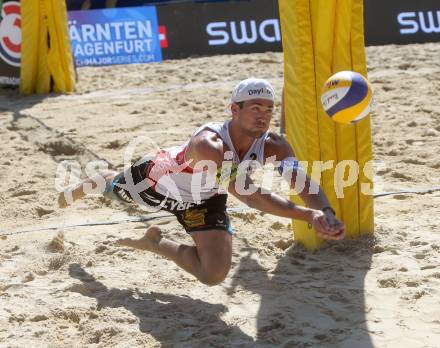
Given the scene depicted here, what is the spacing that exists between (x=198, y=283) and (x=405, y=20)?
8198 mm

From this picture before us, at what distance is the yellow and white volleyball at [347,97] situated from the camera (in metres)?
4.00

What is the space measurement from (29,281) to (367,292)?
1.79 meters

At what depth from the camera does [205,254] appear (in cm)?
420

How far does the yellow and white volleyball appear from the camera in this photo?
4004mm

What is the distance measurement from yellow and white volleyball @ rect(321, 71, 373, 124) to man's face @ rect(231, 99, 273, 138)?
0.30 m

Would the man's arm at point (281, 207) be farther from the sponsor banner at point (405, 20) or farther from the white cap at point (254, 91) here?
the sponsor banner at point (405, 20)

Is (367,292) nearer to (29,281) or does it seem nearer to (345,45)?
(345,45)

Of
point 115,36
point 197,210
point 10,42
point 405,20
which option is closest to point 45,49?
point 10,42

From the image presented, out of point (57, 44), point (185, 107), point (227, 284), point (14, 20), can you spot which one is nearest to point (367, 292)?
point (227, 284)

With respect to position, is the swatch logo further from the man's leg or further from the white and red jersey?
the man's leg

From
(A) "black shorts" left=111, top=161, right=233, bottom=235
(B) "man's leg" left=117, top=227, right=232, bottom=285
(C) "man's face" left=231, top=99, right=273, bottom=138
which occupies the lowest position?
(B) "man's leg" left=117, top=227, right=232, bottom=285

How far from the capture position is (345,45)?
4609 millimetres

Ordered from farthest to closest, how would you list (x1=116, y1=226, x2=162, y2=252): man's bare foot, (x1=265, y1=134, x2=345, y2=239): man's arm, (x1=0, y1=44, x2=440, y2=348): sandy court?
(x1=116, y1=226, x2=162, y2=252): man's bare foot, (x1=0, y1=44, x2=440, y2=348): sandy court, (x1=265, y1=134, x2=345, y2=239): man's arm

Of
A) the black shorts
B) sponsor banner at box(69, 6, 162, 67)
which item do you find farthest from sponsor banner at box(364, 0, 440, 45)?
the black shorts
